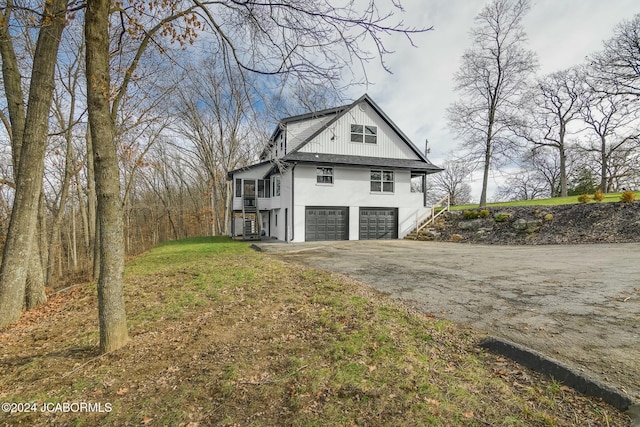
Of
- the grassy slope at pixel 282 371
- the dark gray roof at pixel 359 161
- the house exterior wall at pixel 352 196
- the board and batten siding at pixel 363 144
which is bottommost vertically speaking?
the grassy slope at pixel 282 371

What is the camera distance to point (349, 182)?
18094 millimetres

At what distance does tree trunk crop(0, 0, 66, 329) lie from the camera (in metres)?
5.37

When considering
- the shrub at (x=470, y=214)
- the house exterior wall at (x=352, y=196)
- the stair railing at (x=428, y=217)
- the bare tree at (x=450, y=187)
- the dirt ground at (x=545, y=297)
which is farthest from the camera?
the bare tree at (x=450, y=187)

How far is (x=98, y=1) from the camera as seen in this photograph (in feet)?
11.1

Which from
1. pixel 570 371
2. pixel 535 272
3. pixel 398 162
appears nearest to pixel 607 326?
pixel 570 371

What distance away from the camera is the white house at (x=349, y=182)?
56.4ft

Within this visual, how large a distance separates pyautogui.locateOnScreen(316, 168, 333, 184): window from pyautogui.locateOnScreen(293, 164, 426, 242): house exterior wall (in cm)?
21

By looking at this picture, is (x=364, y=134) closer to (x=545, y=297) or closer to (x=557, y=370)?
(x=545, y=297)

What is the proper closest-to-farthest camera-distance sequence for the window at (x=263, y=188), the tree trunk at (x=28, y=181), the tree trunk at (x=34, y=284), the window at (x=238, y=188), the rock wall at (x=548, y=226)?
the tree trunk at (x=28, y=181) < the tree trunk at (x=34, y=284) < the rock wall at (x=548, y=226) < the window at (x=238, y=188) < the window at (x=263, y=188)

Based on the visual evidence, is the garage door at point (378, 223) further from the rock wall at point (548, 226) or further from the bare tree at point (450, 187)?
the bare tree at point (450, 187)

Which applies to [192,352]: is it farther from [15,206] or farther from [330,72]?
[15,206]

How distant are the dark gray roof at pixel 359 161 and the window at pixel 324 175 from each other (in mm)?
533

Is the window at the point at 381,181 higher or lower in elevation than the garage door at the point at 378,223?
higher

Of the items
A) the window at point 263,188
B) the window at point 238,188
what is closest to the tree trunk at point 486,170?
the window at point 263,188
